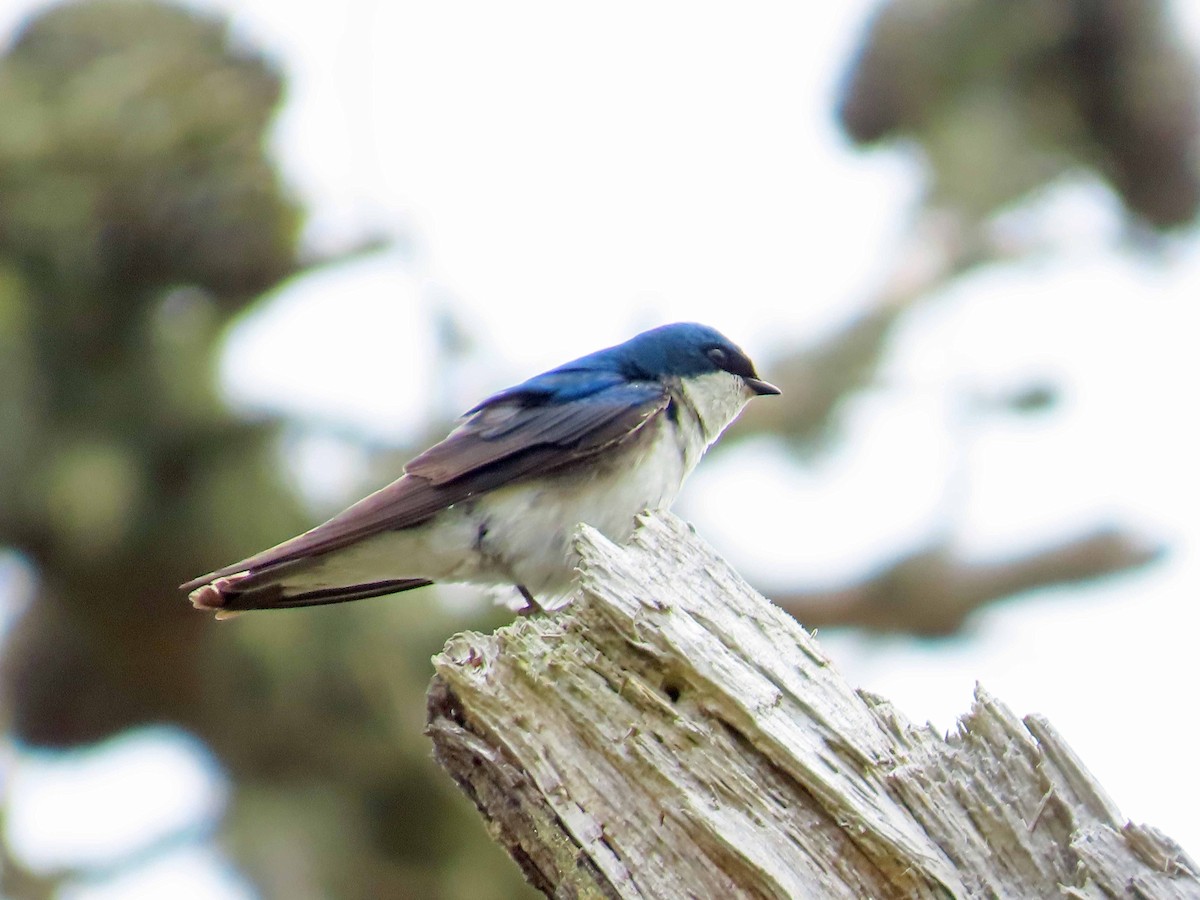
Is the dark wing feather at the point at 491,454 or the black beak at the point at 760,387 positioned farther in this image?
the black beak at the point at 760,387

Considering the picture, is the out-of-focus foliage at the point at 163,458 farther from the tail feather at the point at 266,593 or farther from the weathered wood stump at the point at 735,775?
the weathered wood stump at the point at 735,775

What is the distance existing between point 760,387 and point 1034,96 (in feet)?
17.4

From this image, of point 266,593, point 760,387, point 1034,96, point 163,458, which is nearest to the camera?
point 266,593

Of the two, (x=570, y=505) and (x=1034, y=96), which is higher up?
(x=1034, y=96)

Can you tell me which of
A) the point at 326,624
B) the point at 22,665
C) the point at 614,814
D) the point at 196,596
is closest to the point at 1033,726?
the point at 614,814

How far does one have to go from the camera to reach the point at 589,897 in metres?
2.39

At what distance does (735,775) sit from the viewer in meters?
2.39

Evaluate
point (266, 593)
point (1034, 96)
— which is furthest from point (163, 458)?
point (1034, 96)

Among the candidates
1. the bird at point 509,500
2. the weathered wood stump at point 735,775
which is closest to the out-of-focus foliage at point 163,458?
the bird at point 509,500

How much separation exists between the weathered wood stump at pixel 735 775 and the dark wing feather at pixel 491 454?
1379 mm

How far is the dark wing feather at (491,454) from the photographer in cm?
393

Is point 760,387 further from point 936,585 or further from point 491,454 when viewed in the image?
point 936,585

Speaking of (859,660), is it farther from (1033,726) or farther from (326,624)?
(1033,726)

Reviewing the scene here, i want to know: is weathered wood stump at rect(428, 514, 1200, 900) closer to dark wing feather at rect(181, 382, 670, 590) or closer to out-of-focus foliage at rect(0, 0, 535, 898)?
dark wing feather at rect(181, 382, 670, 590)
